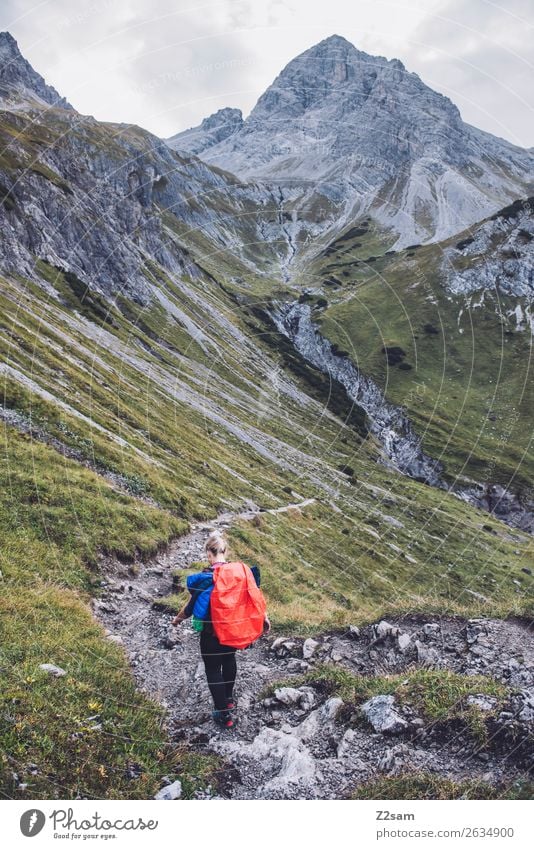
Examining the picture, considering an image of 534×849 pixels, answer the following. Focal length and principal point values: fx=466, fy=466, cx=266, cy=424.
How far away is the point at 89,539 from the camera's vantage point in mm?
16547

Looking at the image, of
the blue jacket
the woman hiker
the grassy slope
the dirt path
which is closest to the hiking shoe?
the woman hiker

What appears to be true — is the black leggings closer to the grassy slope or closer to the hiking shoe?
the hiking shoe

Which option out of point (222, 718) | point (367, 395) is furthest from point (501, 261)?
point (222, 718)

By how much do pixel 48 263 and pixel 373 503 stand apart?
3107 inches

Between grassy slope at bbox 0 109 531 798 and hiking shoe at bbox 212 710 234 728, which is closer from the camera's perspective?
grassy slope at bbox 0 109 531 798

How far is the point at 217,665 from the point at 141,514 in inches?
514

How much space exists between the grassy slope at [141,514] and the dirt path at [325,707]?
0.88 metres

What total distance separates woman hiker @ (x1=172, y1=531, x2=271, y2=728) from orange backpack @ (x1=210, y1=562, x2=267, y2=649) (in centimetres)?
18

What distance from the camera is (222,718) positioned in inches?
353

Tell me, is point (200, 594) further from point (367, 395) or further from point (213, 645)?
point (367, 395)

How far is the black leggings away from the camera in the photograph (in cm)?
903

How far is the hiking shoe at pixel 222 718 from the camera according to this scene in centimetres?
891
